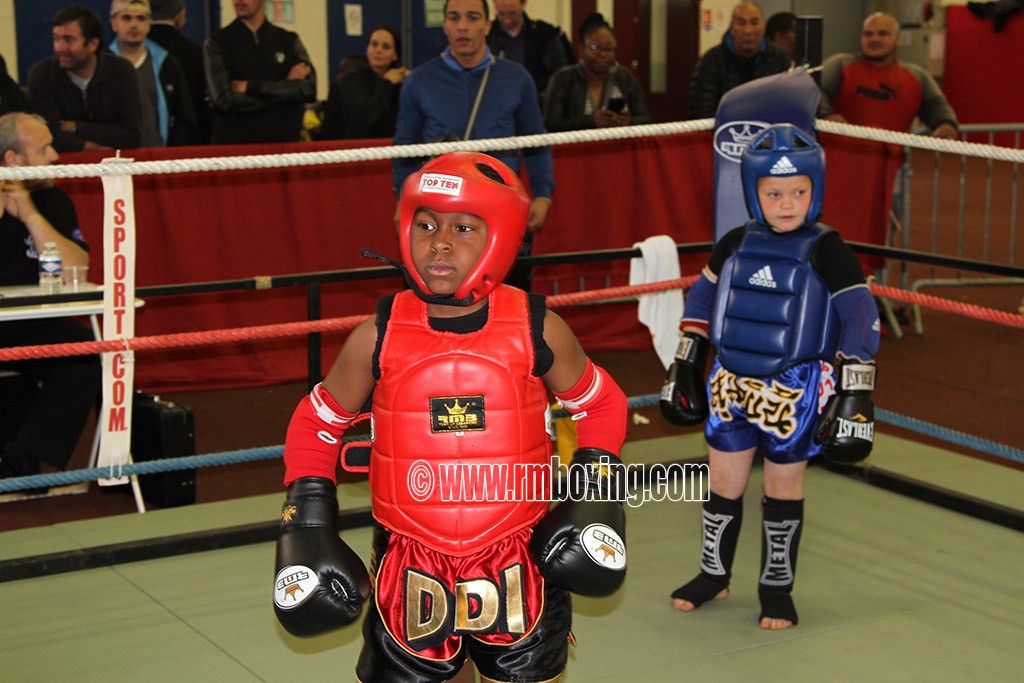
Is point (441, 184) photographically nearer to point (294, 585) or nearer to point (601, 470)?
point (601, 470)

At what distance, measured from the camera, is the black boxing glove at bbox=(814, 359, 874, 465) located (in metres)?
3.60

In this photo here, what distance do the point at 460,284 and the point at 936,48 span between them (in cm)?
2087

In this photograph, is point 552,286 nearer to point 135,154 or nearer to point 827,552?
point 135,154

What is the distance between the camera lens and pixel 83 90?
21.4 ft

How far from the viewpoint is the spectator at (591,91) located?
7250mm

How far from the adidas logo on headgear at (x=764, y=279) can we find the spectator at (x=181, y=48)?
493cm

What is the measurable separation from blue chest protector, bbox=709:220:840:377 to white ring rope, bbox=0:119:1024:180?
2.64 feet

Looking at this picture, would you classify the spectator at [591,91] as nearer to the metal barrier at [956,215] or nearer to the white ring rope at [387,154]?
the metal barrier at [956,215]

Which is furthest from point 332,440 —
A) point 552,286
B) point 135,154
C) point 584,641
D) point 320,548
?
point 552,286

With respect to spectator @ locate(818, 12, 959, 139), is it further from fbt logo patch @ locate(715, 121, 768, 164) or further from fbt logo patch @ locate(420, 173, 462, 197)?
fbt logo patch @ locate(420, 173, 462, 197)

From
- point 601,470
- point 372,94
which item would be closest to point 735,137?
point 601,470

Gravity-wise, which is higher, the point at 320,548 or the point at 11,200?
the point at 11,200

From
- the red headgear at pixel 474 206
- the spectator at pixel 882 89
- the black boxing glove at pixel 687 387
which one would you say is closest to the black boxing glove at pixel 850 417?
the black boxing glove at pixel 687 387

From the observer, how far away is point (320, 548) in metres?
2.42
